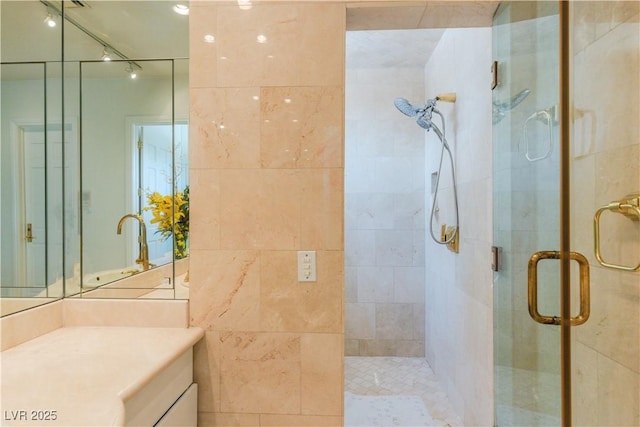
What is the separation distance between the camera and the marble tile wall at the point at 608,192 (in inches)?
33.5

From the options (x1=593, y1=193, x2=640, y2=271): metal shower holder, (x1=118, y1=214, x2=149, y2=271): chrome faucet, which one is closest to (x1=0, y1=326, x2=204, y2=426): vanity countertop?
(x1=118, y1=214, x2=149, y2=271): chrome faucet

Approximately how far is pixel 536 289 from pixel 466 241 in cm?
83

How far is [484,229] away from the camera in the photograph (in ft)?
5.37

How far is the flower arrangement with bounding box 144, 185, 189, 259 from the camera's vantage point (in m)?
1.38

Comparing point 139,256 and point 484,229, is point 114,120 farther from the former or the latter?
point 484,229

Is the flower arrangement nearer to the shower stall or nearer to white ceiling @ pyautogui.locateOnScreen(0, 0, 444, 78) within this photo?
white ceiling @ pyautogui.locateOnScreen(0, 0, 444, 78)

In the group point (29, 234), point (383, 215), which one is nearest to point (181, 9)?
point (29, 234)

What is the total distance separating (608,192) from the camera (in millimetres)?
918

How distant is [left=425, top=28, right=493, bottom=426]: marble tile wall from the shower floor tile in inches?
3.1

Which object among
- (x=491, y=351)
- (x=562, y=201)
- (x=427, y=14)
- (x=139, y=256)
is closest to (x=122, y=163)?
(x=139, y=256)

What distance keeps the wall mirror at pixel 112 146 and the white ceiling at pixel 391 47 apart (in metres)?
1.55

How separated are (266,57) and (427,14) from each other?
0.69 metres

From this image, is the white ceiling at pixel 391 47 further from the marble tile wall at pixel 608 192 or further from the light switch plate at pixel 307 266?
the light switch plate at pixel 307 266

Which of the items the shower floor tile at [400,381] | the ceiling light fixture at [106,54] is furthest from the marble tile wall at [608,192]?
the ceiling light fixture at [106,54]
